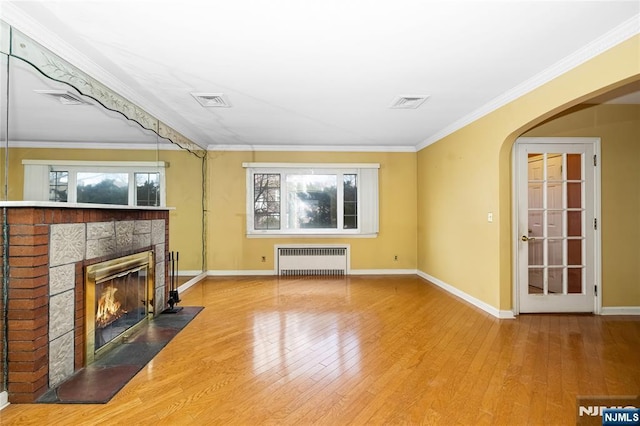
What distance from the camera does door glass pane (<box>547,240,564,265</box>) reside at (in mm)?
3670

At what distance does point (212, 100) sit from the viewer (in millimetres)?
3438

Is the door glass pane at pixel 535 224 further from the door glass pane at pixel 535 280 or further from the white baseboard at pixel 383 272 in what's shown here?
the white baseboard at pixel 383 272

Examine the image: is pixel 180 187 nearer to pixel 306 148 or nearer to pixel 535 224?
pixel 306 148

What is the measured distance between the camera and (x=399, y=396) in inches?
81.9

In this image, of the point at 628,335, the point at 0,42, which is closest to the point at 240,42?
the point at 0,42

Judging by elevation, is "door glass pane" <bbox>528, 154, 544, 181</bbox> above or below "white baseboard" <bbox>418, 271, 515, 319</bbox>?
above

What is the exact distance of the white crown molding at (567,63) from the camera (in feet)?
6.88

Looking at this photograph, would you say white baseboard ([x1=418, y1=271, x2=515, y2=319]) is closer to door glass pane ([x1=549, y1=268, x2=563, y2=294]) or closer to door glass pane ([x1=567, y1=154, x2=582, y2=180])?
door glass pane ([x1=549, y1=268, x2=563, y2=294])

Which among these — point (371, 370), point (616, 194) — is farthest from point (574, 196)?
point (371, 370)

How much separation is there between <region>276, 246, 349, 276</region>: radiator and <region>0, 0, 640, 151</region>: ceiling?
9.33 feet

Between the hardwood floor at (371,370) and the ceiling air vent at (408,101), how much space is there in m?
2.62

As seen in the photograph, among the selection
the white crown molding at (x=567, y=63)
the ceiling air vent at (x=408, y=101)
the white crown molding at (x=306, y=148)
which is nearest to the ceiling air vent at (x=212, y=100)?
the ceiling air vent at (x=408, y=101)

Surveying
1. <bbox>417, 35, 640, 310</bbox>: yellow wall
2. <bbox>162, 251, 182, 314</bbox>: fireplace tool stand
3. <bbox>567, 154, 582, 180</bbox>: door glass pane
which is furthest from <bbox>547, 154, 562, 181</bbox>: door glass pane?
<bbox>162, 251, 182, 314</bbox>: fireplace tool stand

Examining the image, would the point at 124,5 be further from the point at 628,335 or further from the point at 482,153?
the point at 628,335
